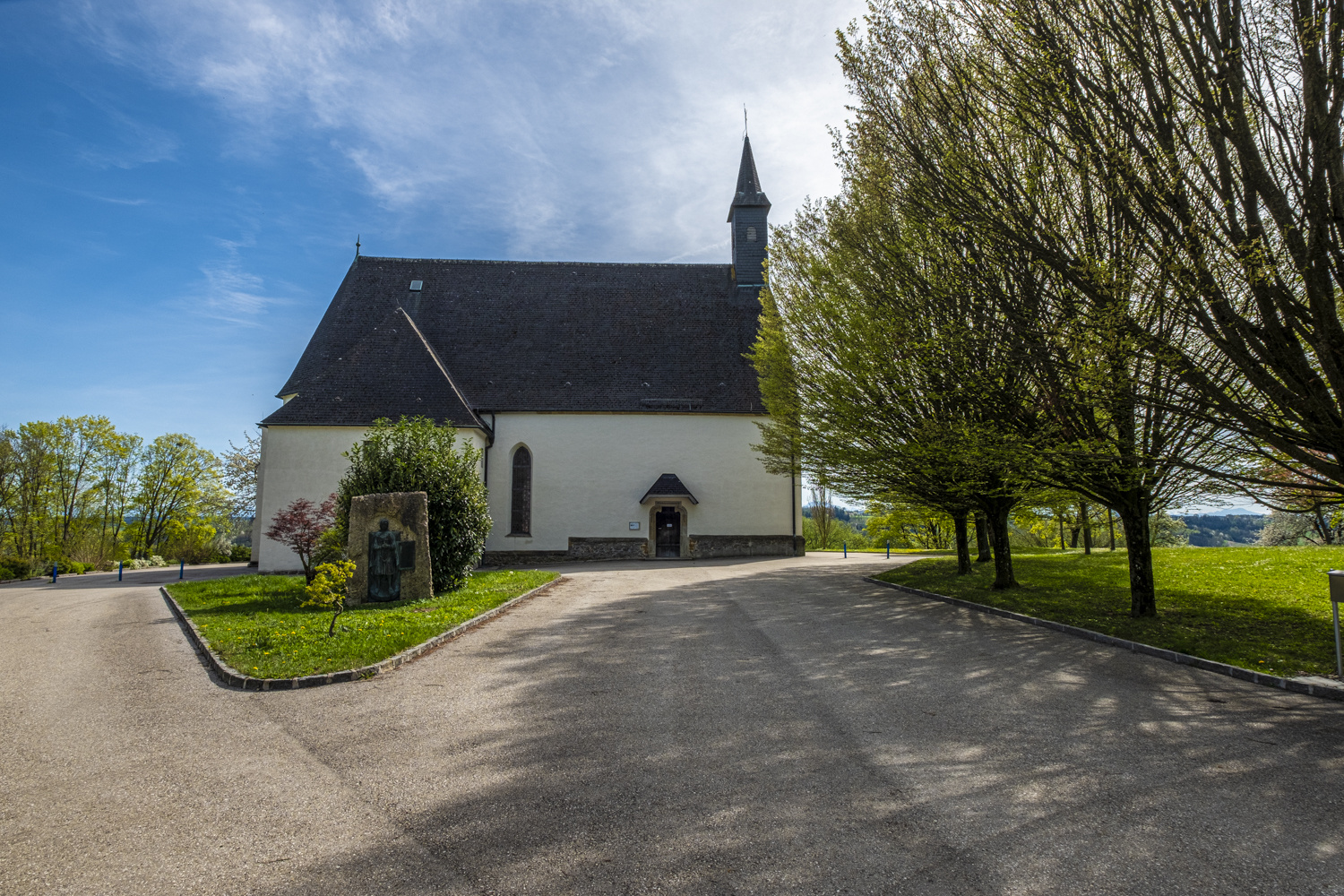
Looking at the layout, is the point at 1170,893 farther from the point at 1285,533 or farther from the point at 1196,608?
the point at 1285,533

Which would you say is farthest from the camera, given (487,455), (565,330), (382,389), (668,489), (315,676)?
(565,330)

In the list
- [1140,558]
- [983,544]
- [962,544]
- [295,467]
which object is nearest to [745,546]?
[983,544]

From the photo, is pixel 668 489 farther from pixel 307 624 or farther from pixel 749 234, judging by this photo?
pixel 307 624

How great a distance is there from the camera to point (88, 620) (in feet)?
40.5

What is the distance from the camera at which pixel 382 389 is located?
24.0m

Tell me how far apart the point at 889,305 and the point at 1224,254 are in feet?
17.3

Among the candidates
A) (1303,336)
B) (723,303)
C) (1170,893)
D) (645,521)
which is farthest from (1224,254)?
(723,303)

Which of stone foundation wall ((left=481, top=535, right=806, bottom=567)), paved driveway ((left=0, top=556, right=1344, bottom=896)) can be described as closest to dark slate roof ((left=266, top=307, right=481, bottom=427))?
stone foundation wall ((left=481, top=535, right=806, bottom=567))

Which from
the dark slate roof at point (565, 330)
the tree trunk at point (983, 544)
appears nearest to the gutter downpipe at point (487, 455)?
the dark slate roof at point (565, 330)

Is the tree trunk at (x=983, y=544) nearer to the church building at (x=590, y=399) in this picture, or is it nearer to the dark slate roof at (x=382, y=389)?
the church building at (x=590, y=399)

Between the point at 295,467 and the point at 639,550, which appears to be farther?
the point at 639,550

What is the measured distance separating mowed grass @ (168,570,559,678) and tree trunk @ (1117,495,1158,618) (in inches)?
394

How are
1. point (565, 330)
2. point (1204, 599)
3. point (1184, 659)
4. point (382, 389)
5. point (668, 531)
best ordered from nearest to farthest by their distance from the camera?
point (1184, 659) < point (1204, 599) < point (382, 389) < point (668, 531) < point (565, 330)

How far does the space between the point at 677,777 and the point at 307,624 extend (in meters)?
8.02
